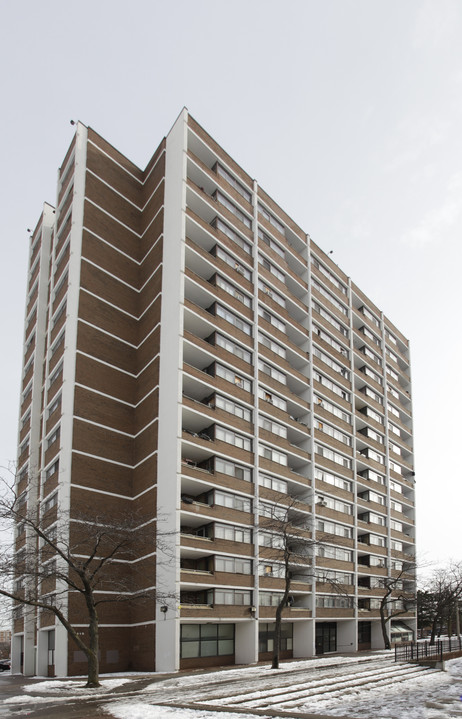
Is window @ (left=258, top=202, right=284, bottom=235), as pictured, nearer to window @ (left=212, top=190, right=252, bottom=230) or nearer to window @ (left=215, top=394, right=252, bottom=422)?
window @ (left=212, top=190, right=252, bottom=230)

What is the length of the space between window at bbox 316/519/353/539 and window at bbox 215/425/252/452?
1275 cm

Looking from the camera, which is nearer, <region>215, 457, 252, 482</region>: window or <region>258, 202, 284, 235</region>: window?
<region>215, 457, 252, 482</region>: window

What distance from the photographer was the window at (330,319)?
211 feet

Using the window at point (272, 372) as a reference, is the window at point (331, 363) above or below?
above

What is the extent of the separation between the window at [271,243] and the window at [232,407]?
58.2ft

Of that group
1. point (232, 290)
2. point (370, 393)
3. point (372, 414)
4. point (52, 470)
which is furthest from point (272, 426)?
point (370, 393)

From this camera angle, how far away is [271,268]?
57.1 meters

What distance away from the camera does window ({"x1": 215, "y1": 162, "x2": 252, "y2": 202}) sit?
52281 mm

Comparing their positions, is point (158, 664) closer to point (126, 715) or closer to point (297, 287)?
point (126, 715)

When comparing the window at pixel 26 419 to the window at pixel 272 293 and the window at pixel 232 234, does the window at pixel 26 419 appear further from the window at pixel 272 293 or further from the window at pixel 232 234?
the window at pixel 232 234

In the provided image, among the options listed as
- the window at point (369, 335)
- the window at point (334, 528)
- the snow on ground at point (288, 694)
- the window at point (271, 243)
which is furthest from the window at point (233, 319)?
the window at point (369, 335)

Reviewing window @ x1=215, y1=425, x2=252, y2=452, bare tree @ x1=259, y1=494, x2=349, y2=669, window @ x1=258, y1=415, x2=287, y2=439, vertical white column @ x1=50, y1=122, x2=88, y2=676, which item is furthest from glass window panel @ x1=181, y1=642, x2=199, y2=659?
window @ x1=258, y1=415, x2=287, y2=439

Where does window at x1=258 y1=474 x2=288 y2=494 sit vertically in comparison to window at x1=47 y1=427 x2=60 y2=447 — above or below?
below

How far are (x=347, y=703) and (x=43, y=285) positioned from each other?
1903 inches
